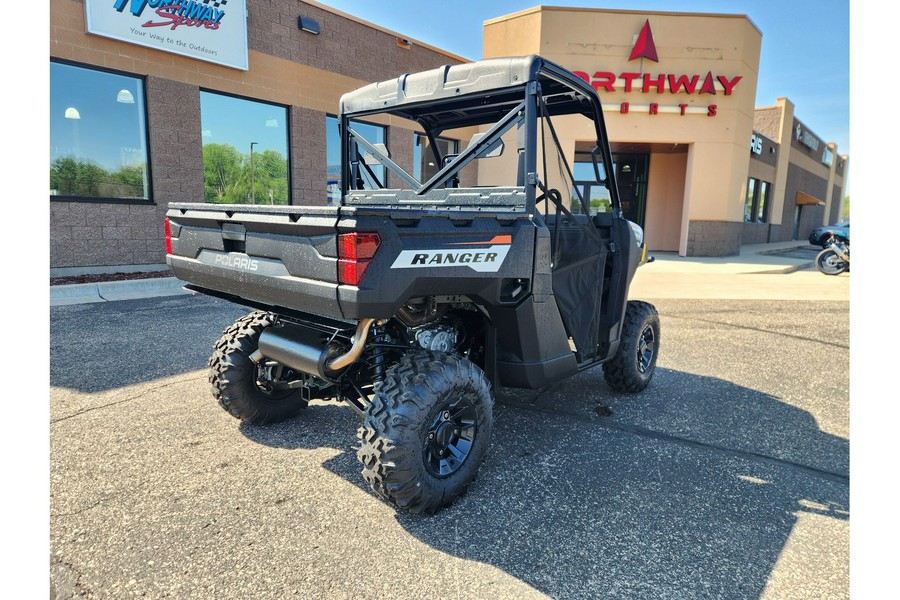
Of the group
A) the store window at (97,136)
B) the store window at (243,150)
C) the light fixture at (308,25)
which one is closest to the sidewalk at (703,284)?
the store window at (97,136)

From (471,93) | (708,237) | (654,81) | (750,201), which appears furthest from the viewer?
(750,201)

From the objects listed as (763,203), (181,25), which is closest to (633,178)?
(763,203)

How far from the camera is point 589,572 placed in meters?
2.27

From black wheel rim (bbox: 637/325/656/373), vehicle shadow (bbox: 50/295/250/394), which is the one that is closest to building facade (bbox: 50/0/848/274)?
black wheel rim (bbox: 637/325/656/373)

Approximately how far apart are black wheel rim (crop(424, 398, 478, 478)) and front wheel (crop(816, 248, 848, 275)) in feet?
45.1

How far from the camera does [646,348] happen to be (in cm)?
462

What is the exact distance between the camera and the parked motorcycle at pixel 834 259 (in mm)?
13070

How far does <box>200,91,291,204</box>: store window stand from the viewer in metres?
10.3

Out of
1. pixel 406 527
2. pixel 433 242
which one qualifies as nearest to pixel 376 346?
pixel 433 242

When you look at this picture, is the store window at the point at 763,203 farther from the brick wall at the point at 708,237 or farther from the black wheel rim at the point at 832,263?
the black wheel rim at the point at 832,263

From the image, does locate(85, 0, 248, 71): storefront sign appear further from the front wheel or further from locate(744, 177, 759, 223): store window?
locate(744, 177, 759, 223): store window

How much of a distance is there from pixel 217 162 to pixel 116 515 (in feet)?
29.7

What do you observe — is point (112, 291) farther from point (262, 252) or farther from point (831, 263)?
point (831, 263)

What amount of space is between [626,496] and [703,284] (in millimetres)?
9496
